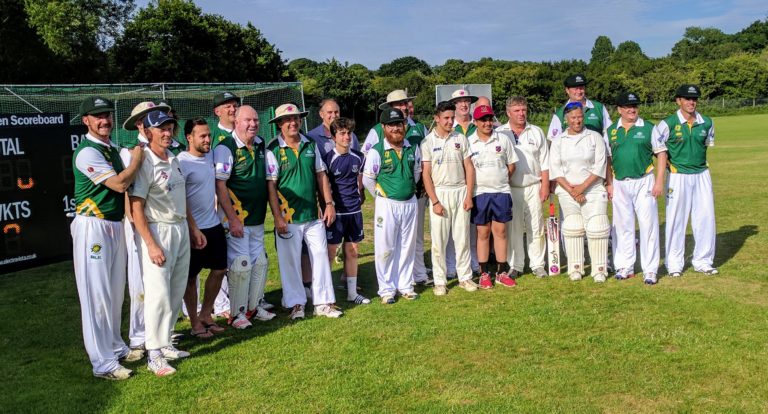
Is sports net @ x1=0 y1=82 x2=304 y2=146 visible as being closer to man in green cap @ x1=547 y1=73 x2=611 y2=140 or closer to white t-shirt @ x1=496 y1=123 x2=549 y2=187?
white t-shirt @ x1=496 y1=123 x2=549 y2=187

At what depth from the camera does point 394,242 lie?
275 inches

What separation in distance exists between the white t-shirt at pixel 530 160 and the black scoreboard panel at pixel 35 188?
19.7ft

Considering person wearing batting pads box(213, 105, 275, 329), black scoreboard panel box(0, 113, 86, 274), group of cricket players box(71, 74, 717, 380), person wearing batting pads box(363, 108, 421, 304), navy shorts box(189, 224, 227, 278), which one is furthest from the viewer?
black scoreboard panel box(0, 113, 86, 274)

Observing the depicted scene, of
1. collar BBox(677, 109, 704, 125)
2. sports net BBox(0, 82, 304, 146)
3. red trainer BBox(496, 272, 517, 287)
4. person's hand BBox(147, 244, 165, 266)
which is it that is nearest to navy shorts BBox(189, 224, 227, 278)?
person's hand BBox(147, 244, 165, 266)

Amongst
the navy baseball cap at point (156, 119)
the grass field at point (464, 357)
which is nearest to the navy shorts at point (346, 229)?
the grass field at point (464, 357)

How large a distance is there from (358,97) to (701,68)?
44232 mm

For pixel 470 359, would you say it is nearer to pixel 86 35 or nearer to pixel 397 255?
pixel 397 255

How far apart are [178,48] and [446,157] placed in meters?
33.7

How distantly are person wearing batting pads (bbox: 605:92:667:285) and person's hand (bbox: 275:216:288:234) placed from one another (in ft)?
13.2

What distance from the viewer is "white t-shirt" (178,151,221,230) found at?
18.2 ft

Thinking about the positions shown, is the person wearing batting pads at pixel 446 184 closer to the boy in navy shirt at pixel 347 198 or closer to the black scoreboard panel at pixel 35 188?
the boy in navy shirt at pixel 347 198

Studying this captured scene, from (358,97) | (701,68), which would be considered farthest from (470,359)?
(701,68)

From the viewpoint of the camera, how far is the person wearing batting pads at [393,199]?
6828 millimetres

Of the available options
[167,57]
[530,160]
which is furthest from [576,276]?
[167,57]
